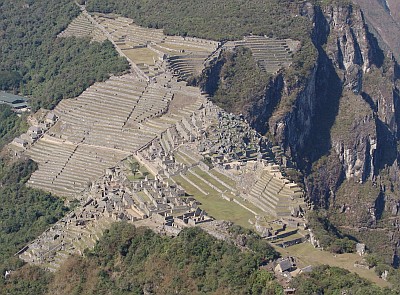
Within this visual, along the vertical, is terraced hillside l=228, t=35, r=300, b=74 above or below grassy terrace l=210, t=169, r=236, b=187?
below

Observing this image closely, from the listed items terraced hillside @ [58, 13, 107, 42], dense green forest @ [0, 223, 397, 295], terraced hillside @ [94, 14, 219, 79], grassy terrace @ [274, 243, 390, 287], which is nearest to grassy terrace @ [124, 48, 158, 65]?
terraced hillside @ [94, 14, 219, 79]

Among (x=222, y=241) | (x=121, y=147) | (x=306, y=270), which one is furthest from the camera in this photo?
(x=121, y=147)

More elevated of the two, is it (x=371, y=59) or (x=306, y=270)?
(x=306, y=270)

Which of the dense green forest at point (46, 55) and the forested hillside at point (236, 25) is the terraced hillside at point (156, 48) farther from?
the dense green forest at point (46, 55)

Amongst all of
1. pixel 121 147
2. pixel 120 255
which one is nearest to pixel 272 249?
pixel 120 255

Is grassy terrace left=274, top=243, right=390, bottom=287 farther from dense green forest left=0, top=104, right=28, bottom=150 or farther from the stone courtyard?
dense green forest left=0, top=104, right=28, bottom=150

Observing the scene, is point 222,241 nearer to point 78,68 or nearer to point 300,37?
point 78,68

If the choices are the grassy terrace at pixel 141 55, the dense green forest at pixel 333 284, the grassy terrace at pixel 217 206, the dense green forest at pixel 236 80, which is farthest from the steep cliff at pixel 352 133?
the dense green forest at pixel 333 284
